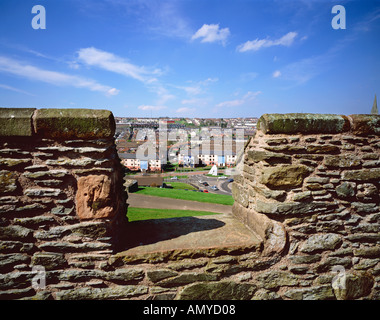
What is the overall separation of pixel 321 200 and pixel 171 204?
626 inches

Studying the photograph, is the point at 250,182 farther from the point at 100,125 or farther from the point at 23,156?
the point at 23,156

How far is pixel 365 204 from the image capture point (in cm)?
302

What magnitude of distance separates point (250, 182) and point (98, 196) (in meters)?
2.15

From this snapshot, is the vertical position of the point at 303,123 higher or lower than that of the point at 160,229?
higher

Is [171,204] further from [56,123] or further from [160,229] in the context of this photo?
[56,123]

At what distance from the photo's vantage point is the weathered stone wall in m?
2.85

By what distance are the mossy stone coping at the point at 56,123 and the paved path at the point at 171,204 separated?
1474 cm

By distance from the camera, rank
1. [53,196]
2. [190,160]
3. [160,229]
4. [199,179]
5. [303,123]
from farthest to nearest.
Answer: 1. [190,160]
2. [199,179]
3. [160,229]
4. [303,123]
5. [53,196]

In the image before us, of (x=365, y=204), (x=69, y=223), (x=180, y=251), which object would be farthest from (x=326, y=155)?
(x=69, y=223)

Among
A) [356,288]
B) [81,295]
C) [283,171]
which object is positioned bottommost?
[356,288]

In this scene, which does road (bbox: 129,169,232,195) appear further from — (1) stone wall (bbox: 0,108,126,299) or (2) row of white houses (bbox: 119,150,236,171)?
(1) stone wall (bbox: 0,108,126,299)

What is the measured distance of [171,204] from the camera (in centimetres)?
1811

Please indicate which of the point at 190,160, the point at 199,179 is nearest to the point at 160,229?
the point at 199,179

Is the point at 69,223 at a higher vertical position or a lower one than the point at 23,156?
lower
